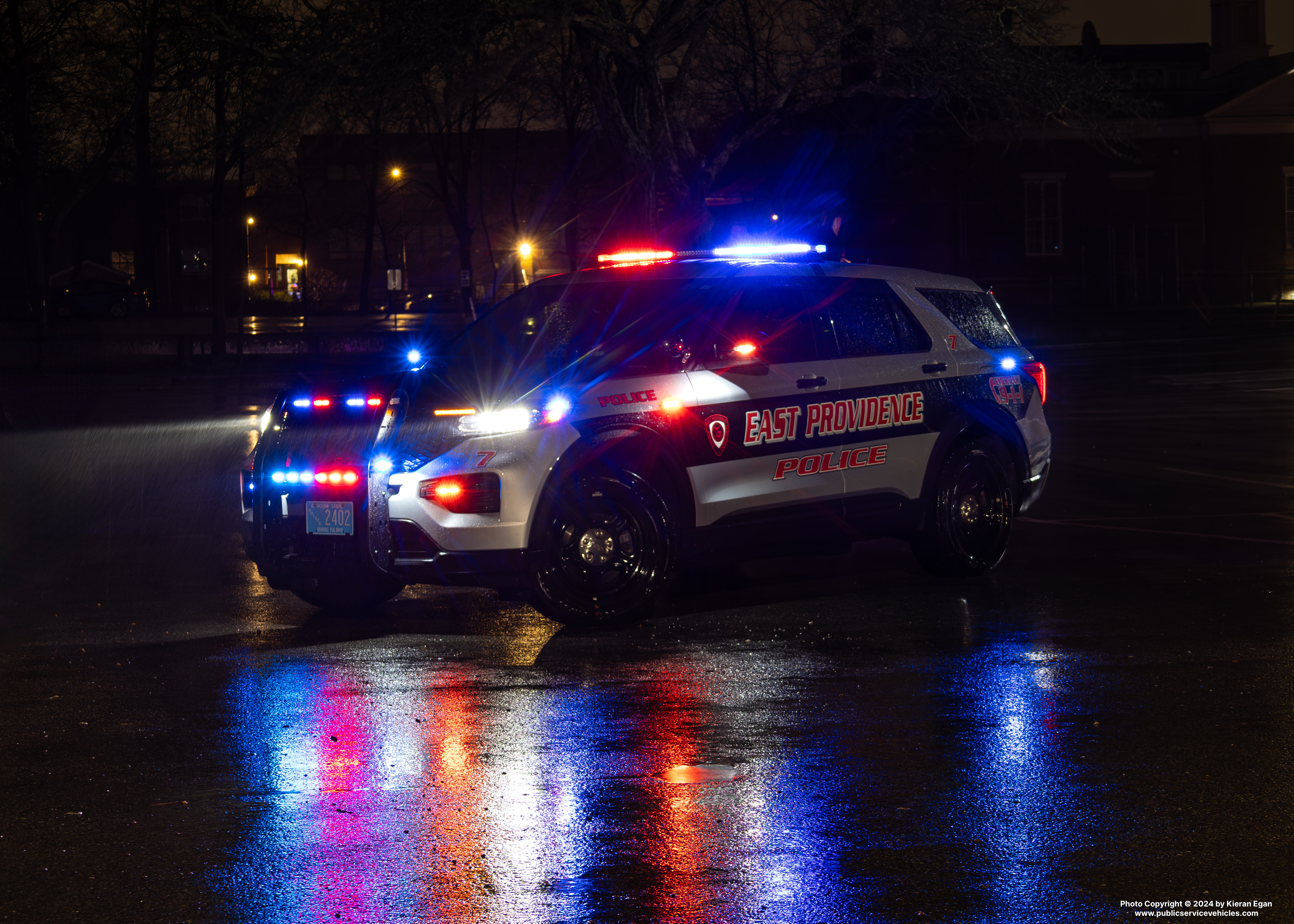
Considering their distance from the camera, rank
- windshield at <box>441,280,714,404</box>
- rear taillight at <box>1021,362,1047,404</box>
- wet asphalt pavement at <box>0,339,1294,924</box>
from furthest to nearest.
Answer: rear taillight at <box>1021,362,1047,404</box>
windshield at <box>441,280,714,404</box>
wet asphalt pavement at <box>0,339,1294,924</box>

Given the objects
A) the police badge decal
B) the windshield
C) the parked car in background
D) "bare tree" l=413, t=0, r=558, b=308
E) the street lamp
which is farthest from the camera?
the street lamp

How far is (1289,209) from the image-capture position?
194 ft

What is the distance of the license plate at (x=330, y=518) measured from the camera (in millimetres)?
7953

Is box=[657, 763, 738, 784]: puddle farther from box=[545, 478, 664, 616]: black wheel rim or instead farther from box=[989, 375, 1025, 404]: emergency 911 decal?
box=[989, 375, 1025, 404]: emergency 911 decal

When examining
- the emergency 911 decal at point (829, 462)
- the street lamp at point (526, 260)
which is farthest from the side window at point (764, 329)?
the street lamp at point (526, 260)

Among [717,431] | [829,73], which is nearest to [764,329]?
[717,431]

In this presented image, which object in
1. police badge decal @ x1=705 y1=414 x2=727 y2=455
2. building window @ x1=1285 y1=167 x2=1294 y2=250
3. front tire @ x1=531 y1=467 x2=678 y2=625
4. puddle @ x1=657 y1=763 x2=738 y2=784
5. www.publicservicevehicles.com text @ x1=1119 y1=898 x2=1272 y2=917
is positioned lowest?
www.publicservicevehicles.com text @ x1=1119 y1=898 x2=1272 y2=917

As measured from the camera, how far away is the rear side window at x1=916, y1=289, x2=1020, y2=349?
977 cm

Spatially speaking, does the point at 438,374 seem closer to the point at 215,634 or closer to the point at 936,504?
the point at 215,634

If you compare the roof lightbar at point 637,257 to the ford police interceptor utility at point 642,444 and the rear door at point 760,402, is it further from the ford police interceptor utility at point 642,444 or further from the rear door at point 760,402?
the rear door at point 760,402

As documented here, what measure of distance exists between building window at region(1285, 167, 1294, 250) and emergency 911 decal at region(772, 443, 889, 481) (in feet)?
182

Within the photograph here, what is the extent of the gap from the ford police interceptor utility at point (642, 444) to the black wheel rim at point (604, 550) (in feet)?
0.04

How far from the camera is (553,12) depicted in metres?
19.2

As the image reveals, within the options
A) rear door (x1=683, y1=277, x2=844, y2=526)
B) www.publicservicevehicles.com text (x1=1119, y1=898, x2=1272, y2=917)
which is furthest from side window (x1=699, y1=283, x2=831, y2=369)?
www.publicservicevehicles.com text (x1=1119, y1=898, x2=1272, y2=917)
